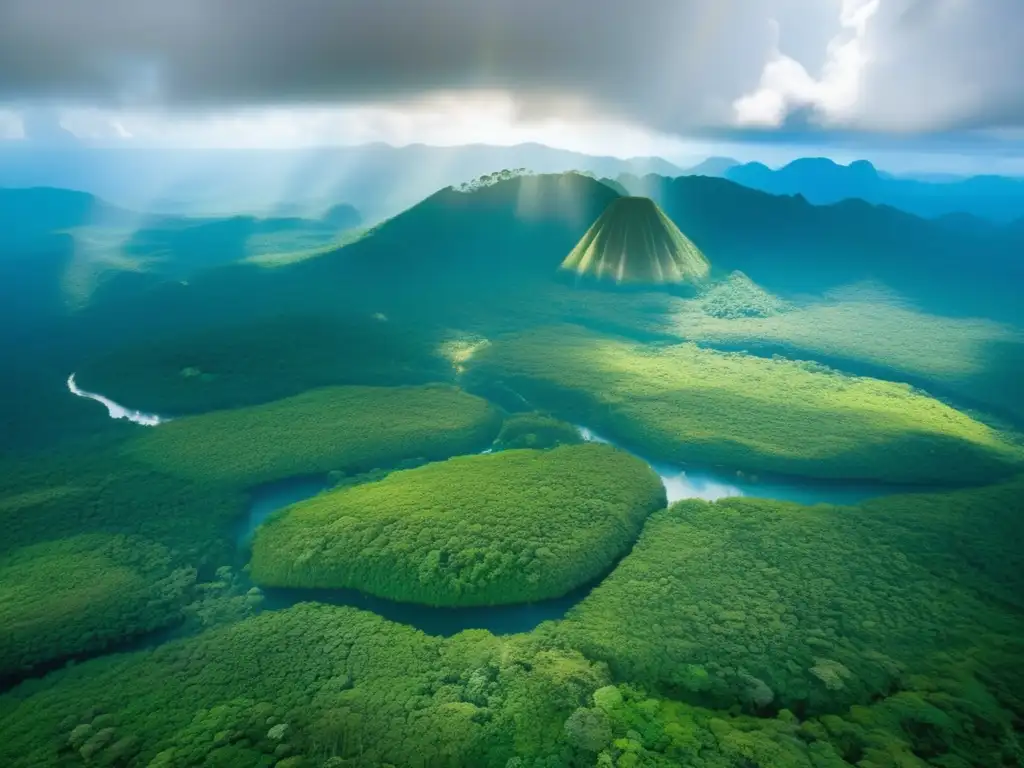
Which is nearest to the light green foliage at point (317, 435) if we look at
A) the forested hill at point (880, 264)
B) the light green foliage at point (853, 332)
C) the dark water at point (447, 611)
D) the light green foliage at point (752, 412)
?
the light green foliage at point (752, 412)

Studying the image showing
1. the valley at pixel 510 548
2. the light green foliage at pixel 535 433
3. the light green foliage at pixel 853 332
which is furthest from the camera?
the light green foliage at pixel 853 332

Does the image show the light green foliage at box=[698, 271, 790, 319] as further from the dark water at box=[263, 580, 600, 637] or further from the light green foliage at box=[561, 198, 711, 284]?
the dark water at box=[263, 580, 600, 637]

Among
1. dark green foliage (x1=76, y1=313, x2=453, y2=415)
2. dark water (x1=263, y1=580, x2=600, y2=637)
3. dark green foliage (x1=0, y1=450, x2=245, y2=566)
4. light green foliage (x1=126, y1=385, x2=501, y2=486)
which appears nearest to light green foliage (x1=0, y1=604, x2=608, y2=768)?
dark water (x1=263, y1=580, x2=600, y2=637)

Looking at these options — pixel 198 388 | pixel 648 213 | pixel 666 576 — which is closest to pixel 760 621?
pixel 666 576

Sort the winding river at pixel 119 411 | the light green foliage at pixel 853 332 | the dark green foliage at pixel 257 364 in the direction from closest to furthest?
the winding river at pixel 119 411, the dark green foliage at pixel 257 364, the light green foliage at pixel 853 332

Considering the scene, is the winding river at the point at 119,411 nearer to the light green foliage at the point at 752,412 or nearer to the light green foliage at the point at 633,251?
the light green foliage at the point at 752,412
